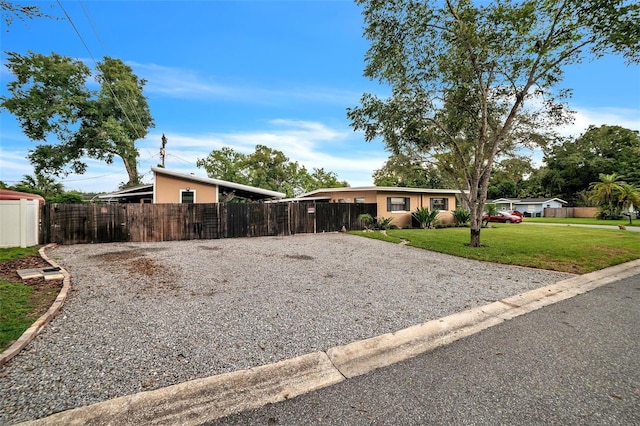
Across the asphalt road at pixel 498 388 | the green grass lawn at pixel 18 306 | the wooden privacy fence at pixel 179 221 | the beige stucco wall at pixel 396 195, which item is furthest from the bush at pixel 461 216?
the green grass lawn at pixel 18 306

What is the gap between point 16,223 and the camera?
8430 millimetres

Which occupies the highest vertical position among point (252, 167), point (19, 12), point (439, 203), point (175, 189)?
point (252, 167)

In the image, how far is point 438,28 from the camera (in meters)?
8.75

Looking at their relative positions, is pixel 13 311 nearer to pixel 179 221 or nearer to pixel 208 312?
pixel 208 312

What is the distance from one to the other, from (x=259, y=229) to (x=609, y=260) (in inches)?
477

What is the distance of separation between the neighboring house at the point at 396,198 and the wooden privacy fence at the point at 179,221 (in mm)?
2894

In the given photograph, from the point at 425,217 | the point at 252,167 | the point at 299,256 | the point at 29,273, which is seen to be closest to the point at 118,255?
the point at 29,273

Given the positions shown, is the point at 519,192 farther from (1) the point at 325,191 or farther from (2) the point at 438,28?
(2) the point at 438,28

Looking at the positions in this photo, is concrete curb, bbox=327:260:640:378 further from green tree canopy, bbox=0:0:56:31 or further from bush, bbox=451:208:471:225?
bush, bbox=451:208:471:225

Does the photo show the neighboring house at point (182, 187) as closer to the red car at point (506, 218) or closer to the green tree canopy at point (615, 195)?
the red car at point (506, 218)

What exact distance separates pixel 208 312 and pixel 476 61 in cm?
989

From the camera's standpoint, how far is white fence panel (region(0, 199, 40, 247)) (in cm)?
823

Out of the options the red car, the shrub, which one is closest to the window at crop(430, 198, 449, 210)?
the shrub

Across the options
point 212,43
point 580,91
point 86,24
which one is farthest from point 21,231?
point 580,91
